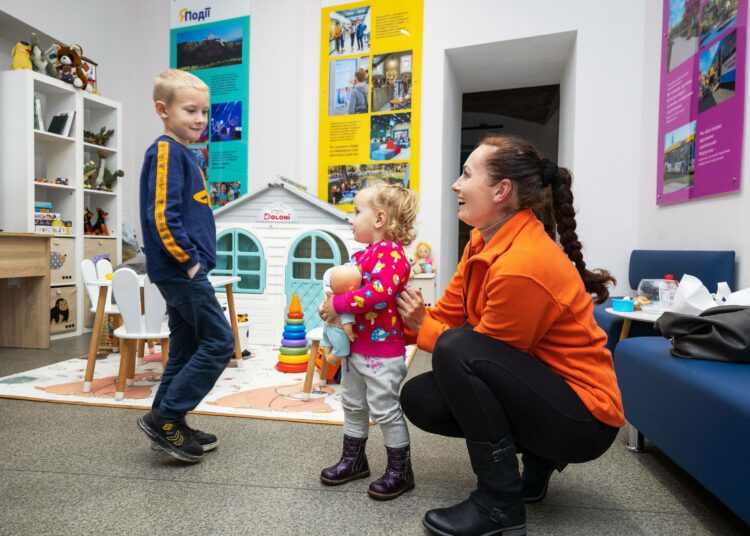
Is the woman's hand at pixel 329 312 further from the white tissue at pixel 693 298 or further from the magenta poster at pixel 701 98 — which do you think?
the magenta poster at pixel 701 98

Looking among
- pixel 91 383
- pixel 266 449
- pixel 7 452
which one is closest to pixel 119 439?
pixel 7 452

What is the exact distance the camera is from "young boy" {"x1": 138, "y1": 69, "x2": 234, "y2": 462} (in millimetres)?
1646

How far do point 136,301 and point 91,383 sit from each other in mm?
610

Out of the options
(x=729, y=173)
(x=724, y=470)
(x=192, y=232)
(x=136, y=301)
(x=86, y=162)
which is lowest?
(x=724, y=470)

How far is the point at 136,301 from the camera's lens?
2.35 metres

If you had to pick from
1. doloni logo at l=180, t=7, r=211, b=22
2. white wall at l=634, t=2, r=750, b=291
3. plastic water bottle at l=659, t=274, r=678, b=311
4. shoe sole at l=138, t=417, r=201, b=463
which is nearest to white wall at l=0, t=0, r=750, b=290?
white wall at l=634, t=2, r=750, b=291

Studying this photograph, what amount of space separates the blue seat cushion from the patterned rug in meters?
1.19

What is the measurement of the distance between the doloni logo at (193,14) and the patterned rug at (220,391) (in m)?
3.75

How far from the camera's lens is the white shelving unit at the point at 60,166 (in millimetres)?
3904

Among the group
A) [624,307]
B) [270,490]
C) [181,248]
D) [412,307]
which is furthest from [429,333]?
[624,307]

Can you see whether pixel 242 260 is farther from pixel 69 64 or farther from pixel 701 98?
pixel 701 98

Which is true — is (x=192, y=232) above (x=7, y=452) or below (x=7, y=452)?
above

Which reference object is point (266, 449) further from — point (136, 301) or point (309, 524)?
point (136, 301)

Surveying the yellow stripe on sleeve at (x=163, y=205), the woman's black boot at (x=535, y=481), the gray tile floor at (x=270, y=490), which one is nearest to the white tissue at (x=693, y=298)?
the gray tile floor at (x=270, y=490)
